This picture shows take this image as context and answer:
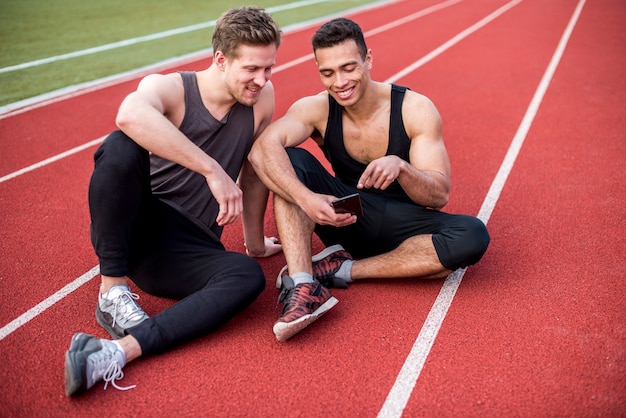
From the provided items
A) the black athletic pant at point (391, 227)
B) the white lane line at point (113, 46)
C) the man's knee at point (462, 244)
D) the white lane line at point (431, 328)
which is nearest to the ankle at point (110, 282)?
the black athletic pant at point (391, 227)

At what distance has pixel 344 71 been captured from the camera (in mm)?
3326

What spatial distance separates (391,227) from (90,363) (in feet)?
5.79

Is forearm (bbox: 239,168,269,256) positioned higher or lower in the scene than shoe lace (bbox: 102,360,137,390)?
higher

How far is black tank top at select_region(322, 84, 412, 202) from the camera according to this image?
3379 millimetres

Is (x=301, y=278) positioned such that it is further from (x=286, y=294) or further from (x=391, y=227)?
(x=391, y=227)

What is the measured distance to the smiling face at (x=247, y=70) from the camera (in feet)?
10.1

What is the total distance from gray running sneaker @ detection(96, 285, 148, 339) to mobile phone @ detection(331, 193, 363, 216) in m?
1.12

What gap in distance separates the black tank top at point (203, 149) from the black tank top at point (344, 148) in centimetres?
51

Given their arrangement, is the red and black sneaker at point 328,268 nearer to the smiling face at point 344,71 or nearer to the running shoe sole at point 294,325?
the running shoe sole at point 294,325

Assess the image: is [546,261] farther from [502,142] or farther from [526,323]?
[502,142]

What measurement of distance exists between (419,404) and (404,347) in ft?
1.35

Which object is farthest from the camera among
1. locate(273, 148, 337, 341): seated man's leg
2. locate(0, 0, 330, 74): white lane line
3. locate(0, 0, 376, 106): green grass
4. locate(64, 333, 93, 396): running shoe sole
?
locate(0, 0, 330, 74): white lane line

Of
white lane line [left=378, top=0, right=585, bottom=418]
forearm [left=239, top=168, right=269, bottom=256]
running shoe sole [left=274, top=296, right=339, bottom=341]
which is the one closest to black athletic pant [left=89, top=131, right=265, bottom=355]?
running shoe sole [left=274, top=296, right=339, bottom=341]

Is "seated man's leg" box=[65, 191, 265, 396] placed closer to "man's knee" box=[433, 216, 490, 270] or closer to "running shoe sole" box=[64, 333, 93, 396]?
"running shoe sole" box=[64, 333, 93, 396]
